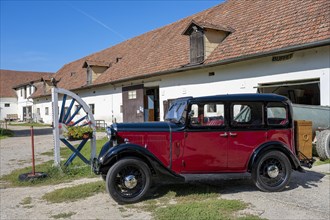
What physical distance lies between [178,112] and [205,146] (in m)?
0.82

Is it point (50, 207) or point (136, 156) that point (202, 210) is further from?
point (50, 207)

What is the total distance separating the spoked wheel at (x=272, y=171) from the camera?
6.12 metres

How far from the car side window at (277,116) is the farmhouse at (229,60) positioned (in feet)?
14.2

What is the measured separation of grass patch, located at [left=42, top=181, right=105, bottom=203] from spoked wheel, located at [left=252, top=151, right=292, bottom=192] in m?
2.91

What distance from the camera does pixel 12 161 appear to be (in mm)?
11031

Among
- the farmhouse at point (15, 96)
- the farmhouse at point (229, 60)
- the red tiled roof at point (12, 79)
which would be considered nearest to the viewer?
the farmhouse at point (229, 60)

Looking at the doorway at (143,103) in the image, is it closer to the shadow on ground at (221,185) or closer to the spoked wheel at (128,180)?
the shadow on ground at (221,185)

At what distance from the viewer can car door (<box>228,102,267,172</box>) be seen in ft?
20.0

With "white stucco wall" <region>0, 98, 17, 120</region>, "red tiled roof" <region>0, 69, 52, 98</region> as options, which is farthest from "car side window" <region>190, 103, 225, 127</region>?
"white stucco wall" <region>0, 98, 17, 120</region>

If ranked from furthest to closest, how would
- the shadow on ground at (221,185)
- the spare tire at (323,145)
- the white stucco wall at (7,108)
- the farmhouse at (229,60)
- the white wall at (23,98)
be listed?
the white stucco wall at (7,108)
the white wall at (23,98)
the farmhouse at (229,60)
the spare tire at (323,145)
the shadow on ground at (221,185)

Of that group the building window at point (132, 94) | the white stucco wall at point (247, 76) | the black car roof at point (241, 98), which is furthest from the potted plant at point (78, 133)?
the building window at point (132, 94)

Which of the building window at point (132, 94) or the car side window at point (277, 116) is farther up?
the building window at point (132, 94)

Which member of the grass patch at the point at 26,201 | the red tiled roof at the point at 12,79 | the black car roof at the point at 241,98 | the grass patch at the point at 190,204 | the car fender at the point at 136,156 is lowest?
the grass patch at the point at 26,201

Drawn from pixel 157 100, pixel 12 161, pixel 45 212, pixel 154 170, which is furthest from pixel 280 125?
pixel 157 100
